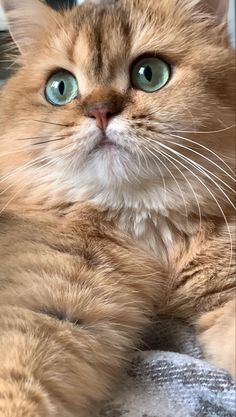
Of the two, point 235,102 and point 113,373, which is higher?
point 235,102

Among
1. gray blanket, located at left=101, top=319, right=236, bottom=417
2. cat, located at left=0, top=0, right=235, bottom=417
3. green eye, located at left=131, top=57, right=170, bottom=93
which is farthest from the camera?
green eye, located at left=131, top=57, right=170, bottom=93

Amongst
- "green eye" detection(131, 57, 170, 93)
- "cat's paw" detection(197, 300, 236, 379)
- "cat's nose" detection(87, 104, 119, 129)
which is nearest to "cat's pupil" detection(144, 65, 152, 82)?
"green eye" detection(131, 57, 170, 93)

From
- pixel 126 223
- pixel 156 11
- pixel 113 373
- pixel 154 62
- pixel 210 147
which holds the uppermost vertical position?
pixel 156 11

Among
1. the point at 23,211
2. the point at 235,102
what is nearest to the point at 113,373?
the point at 23,211

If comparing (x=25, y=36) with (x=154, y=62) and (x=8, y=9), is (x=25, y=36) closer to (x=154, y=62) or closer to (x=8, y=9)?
(x=8, y=9)

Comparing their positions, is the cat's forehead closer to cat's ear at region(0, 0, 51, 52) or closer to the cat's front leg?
cat's ear at region(0, 0, 51, 52)

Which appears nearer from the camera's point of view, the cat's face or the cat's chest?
the cat's face

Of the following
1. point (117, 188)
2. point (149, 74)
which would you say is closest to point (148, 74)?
point (149, 74)

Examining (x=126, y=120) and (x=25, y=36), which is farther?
(x=25, y=36)
